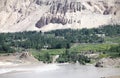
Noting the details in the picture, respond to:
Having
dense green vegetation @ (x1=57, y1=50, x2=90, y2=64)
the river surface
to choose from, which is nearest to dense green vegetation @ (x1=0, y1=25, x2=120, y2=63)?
dense green vegetation @ (x1=57, y1=50, x2=90, y2=64)

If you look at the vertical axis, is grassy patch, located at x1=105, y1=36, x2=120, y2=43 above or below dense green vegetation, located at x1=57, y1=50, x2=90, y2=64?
above

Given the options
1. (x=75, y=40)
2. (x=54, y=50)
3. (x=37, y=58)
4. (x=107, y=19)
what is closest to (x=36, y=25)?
(x=107, y=19)

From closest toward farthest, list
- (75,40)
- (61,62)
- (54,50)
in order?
(61,62)
(54,50)
(75,40)

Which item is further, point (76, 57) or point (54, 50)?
point (54, 50)

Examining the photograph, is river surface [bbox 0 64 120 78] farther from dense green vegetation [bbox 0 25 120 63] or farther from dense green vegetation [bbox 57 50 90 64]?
dense green vegetation [bbox 0 25 120 63]

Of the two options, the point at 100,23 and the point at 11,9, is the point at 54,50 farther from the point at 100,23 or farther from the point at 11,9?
the point at 11,9

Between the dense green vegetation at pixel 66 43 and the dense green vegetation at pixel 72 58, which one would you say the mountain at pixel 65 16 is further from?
the dense green vegetation at pixel 72 58
